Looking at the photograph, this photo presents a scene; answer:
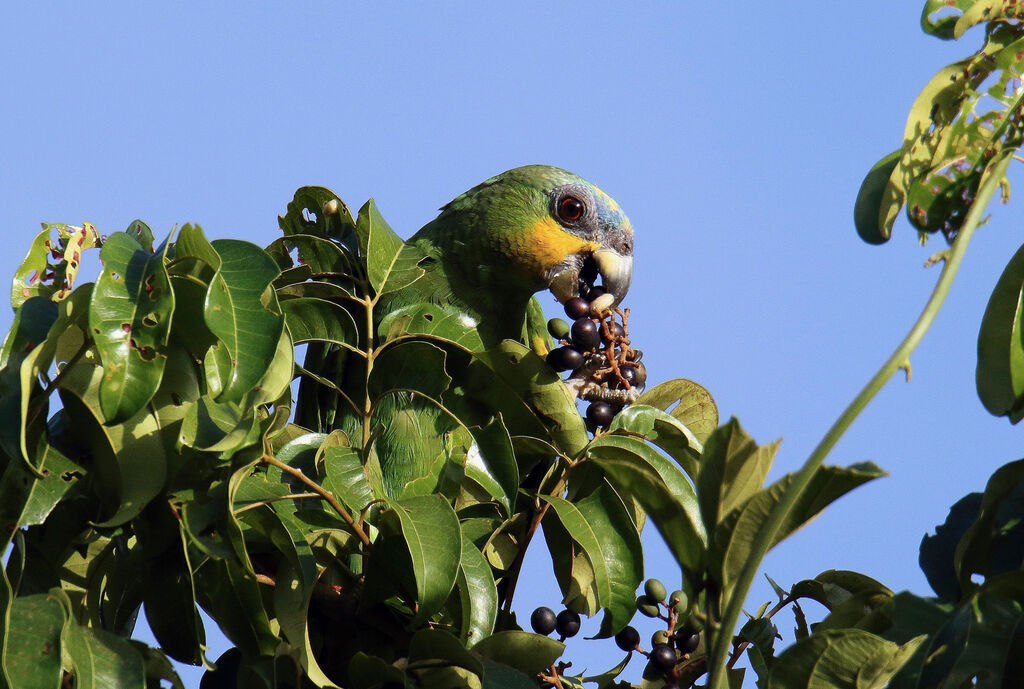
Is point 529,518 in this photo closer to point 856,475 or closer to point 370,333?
point 370,333

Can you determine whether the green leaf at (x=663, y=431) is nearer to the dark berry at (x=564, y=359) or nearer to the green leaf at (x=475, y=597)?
the dark berry at (x=564, y=359)

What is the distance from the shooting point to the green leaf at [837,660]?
122cm

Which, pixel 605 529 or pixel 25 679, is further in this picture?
pixel 605 529

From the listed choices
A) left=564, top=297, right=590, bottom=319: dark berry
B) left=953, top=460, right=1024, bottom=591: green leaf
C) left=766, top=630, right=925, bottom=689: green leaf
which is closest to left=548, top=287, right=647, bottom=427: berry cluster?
left=564, top=297, right=590, bottom=319: dark berry

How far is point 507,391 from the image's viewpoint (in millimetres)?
2068

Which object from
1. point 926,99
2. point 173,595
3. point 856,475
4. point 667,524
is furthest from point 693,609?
point 173,595

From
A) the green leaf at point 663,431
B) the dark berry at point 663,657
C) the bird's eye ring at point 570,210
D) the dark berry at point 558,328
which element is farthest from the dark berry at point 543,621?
the bird's eye ring at point 570,210

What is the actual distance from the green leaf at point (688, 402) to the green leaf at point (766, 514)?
103cm

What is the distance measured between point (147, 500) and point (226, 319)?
0.30 meters

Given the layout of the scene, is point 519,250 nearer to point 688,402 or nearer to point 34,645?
point 688,402

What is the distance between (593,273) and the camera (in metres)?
3.36

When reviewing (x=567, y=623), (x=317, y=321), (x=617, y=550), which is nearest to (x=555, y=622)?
(x=567, y=623)

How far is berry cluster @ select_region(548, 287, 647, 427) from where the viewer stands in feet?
7.07

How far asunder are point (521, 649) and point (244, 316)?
2.28 feet
